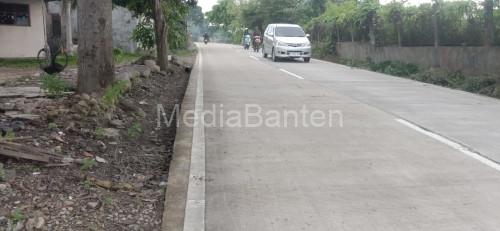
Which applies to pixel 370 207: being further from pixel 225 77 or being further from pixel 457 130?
pixel 225 77

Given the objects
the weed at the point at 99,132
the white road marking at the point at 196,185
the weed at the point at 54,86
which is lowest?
the white road marking at the point at 196,185

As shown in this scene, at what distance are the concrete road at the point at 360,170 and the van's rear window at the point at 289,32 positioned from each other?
14934mm

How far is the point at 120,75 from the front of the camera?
461 inches

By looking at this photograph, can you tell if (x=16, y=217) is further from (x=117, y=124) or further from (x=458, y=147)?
(x=458, y=147)

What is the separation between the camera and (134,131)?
310 inches

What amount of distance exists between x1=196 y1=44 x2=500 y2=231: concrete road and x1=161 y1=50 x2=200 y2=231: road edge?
0.24 meters

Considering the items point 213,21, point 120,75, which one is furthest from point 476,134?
point 213,21

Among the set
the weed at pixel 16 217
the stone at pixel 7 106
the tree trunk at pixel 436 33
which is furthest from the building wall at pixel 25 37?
the weed at pixel 16 217

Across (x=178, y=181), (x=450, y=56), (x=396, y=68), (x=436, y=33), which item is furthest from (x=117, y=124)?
(x=396, y=68)

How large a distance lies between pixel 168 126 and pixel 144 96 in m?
2.83

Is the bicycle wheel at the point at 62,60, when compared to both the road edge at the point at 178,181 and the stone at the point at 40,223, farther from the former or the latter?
the stone at the point at 40,223

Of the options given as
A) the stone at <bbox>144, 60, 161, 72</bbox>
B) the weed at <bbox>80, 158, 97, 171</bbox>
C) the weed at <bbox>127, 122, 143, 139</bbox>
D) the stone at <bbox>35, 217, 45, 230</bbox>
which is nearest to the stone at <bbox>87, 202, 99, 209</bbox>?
the stone at <bbox>35, 217, 45, 230</bbox>

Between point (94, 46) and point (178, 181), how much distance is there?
3.80 meters

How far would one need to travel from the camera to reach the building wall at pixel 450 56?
15156 mm
